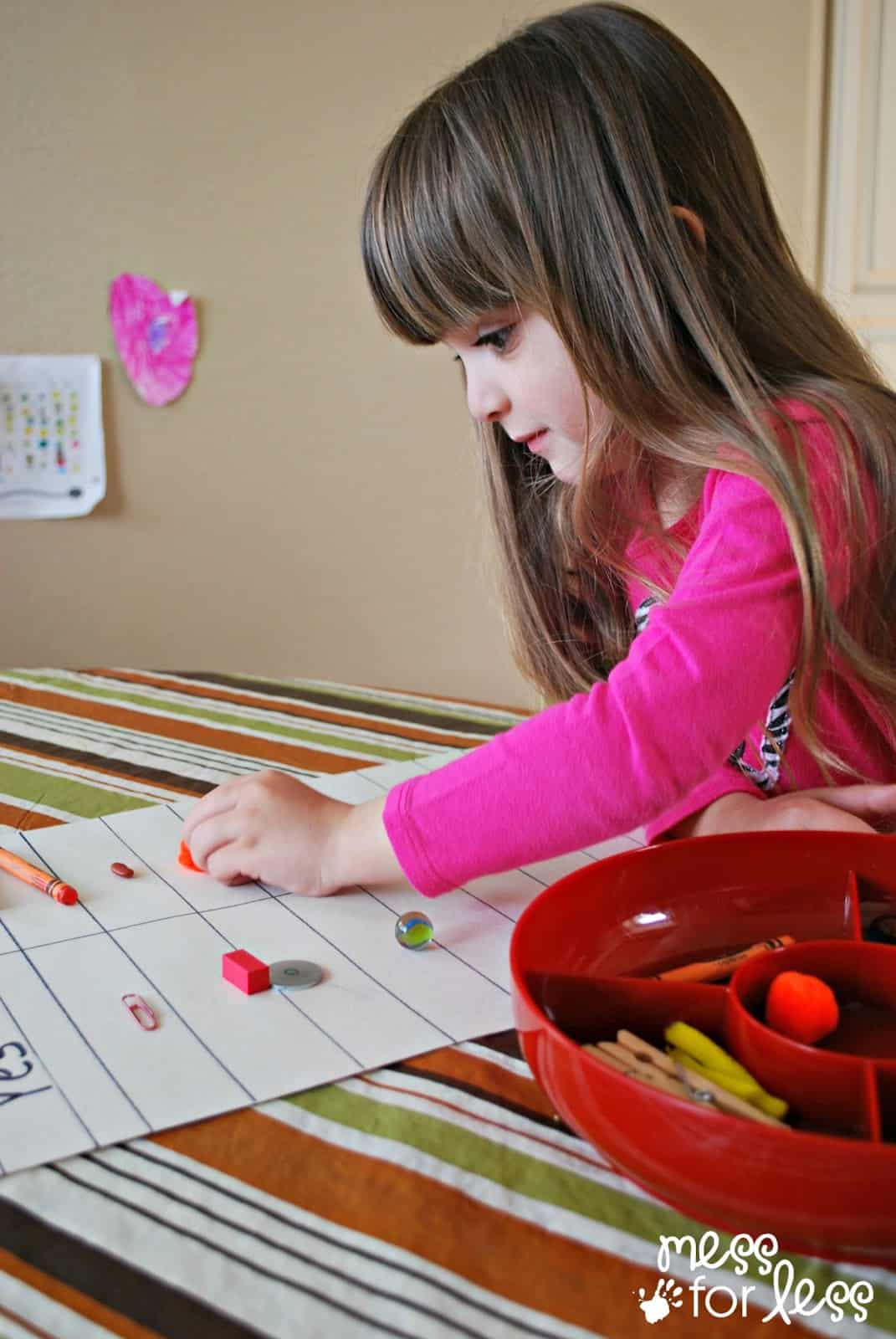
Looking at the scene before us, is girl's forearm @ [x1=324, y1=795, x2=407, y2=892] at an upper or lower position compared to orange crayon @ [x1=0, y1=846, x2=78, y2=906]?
upper

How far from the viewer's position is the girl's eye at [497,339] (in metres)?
0.75

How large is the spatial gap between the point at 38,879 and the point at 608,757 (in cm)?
31

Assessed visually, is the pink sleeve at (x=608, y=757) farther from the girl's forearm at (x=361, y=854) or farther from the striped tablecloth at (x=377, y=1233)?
the striped tablecloth at (x=377, y=1233)

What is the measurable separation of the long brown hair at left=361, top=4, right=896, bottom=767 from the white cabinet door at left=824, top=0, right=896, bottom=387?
1.80 metres

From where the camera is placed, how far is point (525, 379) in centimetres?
76

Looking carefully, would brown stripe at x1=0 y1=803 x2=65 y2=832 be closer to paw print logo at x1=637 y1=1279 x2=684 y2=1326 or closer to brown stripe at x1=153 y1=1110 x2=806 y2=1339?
brown stripe at x1=153 y1=1110 x2=806 y2=1339

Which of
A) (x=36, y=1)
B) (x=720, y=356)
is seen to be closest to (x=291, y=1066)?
(x=720, y=356)

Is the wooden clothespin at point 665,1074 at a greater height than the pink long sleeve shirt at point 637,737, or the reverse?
the pink long sleeve shirt at point 637,737

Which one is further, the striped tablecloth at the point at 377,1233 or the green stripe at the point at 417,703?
the green stripe at the point at 417,703

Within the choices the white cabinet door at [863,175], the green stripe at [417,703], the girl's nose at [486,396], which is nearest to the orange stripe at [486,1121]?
the girl's nose at [486,396]

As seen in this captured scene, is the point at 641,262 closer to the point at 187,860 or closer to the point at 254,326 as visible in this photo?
the point at 187,860

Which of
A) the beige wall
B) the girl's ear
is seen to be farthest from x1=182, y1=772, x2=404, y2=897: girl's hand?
the beige wall

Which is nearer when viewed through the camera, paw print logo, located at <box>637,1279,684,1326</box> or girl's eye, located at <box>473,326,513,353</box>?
paw print logo, located at <box>637,1279,684,1326</box>

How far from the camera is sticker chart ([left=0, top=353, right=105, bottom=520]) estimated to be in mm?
2059
